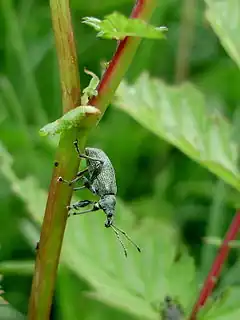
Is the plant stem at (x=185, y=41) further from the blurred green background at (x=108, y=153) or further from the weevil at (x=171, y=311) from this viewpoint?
the weevil at (x=171, y=311)

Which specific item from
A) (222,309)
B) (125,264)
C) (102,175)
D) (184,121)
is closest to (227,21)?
(184,121)

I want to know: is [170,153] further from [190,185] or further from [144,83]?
[144,83]

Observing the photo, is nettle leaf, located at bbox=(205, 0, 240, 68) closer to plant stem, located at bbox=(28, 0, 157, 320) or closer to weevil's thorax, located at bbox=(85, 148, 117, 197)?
weevil's thorax, located at bbox=(85, 148, 117, 197)

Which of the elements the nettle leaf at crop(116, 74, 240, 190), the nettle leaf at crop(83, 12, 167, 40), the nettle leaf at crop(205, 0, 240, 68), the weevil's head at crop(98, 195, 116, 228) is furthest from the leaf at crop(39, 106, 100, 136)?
the nettle leaf at crop(205, 0, 240, 68)

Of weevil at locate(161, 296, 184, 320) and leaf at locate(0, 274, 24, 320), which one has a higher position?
weevil at locate(161, 296, 184, 320)

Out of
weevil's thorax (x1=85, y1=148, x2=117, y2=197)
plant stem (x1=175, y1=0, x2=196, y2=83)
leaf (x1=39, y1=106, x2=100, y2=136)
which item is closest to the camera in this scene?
leaf (x1=39, y1=106, x2=100, y2=136)
